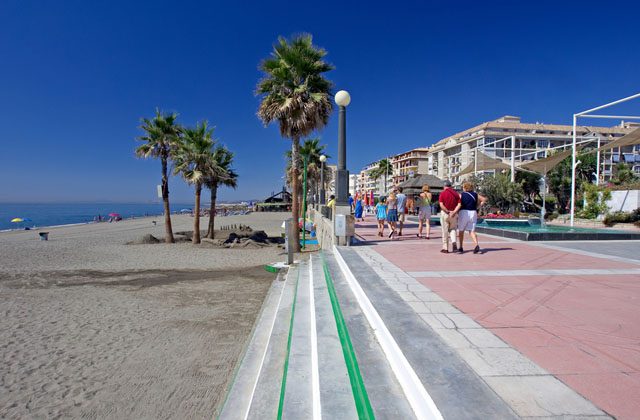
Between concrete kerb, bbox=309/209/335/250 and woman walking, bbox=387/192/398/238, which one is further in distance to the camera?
woman walking, bbox=387/192/398/238

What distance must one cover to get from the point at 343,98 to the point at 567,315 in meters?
6.79

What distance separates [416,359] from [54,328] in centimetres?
705

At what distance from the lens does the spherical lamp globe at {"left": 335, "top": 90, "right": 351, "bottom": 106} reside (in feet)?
27.2

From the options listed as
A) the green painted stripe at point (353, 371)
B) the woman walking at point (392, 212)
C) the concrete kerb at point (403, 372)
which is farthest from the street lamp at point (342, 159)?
the concrete kerb at point (403, 372)

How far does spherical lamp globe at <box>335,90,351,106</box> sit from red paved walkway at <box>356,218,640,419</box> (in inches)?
176

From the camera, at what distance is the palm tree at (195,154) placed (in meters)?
18.7

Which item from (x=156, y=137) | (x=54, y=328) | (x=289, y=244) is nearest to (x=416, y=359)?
(x=54, y=328)

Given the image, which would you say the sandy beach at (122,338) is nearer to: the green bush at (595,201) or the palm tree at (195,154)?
the palm tree at (195,154)

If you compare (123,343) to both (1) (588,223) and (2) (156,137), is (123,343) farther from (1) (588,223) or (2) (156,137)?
(1) (588,223)

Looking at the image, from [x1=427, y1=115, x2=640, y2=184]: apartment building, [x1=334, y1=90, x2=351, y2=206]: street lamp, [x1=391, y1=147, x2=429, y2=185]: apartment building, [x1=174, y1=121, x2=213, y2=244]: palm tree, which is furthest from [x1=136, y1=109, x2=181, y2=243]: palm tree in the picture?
[x1=391, y1=147, x2=429, y2=185]: apartment building

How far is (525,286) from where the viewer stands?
4.62 m

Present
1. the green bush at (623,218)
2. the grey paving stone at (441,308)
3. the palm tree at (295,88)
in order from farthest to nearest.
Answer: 1. the green bush at (623,218)
2. the palm tree at (295,88)
3. the grey paving stone at (441,308)

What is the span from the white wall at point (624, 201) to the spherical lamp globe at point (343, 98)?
18.7m

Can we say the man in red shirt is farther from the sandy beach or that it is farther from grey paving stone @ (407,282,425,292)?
the sandy beach
